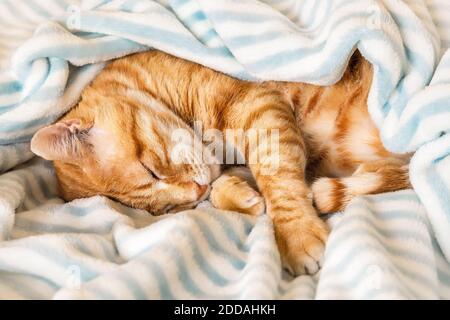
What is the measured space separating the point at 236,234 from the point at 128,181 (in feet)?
1.23

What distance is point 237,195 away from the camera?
4.51 feet

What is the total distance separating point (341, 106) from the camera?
1.48 meters

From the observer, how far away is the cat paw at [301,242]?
1124mm

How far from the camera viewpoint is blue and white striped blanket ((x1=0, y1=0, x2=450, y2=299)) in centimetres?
99

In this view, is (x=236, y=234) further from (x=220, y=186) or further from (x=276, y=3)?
(x=276, y=3)

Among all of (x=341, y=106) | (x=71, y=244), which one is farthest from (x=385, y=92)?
(x=71, y=244)

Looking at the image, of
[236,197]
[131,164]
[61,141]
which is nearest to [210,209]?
[236,197]

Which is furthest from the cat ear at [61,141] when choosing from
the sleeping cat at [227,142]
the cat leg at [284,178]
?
the cat leg at [284,178]

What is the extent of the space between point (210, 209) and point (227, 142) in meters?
0.33

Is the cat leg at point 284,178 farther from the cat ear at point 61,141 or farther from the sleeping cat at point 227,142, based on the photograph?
the cat ear at point 61,141

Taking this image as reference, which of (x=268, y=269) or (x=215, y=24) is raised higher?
(x=215, y=24)

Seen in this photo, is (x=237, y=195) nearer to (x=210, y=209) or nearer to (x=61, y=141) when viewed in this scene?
(x=210, y=209)

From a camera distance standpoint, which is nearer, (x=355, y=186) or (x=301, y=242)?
(x=301, y=242)

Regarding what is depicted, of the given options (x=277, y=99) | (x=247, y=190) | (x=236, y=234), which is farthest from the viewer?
(x=277, y=99)
